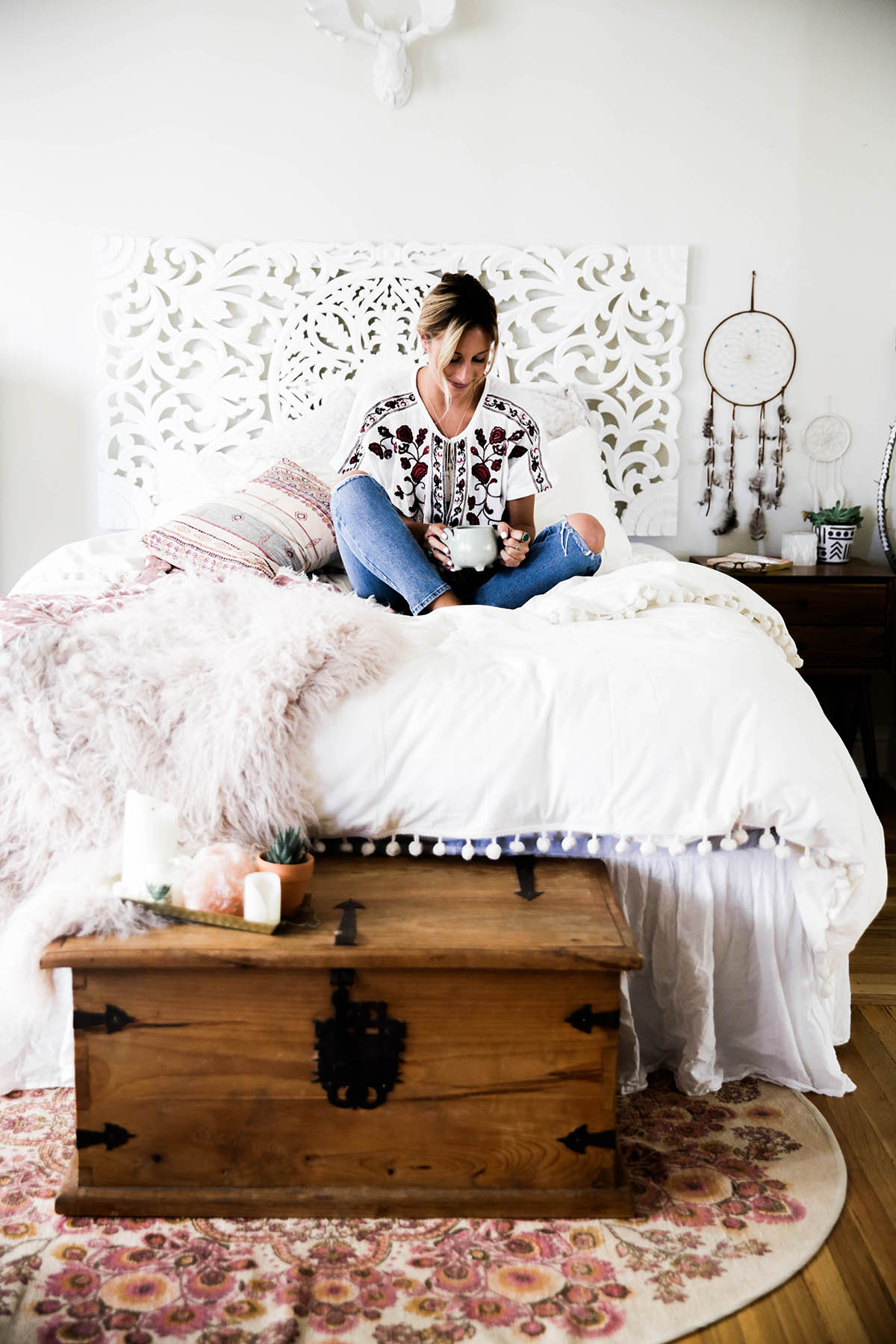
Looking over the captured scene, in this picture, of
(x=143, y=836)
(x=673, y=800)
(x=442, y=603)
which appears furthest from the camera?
(x=442, y=603)

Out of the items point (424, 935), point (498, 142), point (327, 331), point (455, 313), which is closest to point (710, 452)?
point (498, 142)

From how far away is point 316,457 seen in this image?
113 inches

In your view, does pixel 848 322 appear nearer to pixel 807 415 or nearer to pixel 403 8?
pixel 807 415

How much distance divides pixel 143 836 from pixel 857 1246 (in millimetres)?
970

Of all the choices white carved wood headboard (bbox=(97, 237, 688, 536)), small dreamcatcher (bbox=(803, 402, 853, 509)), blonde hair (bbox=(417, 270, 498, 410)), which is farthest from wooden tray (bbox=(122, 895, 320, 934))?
small dreamcatcher (bbox=(803, 402, 853, 509))

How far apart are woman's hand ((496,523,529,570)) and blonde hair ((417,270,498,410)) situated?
339mm

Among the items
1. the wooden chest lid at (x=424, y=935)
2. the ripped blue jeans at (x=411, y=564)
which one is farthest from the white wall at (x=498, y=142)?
the wooden chest lid at (x=424, y=935)

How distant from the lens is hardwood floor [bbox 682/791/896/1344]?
1.12 m

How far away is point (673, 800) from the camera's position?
1461mm

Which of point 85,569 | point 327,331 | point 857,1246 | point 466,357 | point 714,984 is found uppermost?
point 327,331

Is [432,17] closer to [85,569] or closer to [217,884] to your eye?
[85,569]

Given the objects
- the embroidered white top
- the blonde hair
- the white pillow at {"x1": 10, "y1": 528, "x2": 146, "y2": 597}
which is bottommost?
the white pillow at {"x1": 10, "y1": 528, "x2": 146, "y2": 597}

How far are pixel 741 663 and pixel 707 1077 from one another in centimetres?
60

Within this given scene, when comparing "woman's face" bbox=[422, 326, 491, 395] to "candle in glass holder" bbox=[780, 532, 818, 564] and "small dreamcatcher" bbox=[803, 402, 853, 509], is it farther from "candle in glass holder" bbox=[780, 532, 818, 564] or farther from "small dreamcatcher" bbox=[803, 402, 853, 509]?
"small dreamcatcher" bbox=[803, 402, 853, 509]
